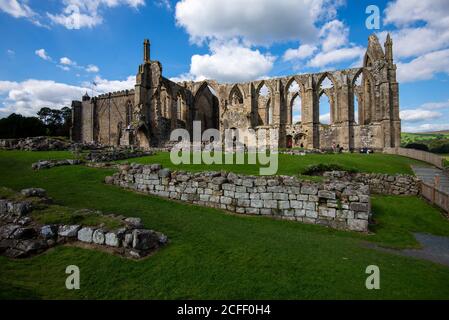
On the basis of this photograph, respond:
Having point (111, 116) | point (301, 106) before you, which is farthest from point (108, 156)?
point (111, 116)

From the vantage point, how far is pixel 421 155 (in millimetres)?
26062

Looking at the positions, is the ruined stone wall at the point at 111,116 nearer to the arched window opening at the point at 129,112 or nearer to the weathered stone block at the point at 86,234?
the arched window opening at the point at 129,112

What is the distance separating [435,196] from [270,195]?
28.6 ft

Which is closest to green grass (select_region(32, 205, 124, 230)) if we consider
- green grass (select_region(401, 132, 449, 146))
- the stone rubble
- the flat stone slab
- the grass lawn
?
the stone rubble

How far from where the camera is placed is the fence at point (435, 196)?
444 inches

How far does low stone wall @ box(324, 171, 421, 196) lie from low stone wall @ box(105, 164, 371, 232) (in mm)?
5717

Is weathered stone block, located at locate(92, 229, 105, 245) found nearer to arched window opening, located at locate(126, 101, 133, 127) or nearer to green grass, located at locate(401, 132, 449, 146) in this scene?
arched window opening, located at locate(126, 101, 133, 127)

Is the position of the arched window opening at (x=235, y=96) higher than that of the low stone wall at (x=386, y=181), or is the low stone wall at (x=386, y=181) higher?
the arched window opening at (x=235, y=96)

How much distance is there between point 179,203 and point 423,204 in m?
12.1

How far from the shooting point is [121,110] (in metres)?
60.0

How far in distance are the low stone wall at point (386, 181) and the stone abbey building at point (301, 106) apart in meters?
21.3

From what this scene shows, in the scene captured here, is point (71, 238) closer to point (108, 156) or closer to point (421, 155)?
point (108, 156)

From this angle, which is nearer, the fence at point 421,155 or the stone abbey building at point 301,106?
the fence at point 421,155

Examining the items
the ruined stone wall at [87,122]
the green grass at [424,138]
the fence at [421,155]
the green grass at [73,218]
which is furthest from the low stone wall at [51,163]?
the green grass at [424,138]
